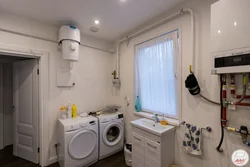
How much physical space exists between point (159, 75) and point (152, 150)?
3.96 feet

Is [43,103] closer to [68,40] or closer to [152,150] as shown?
[68,40]

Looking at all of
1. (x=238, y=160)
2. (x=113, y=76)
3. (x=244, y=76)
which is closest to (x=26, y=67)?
(x=113, y=76)

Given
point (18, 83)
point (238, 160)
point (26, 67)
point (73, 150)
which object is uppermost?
point (26, 67)

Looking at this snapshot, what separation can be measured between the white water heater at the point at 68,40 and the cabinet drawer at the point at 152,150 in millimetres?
1916

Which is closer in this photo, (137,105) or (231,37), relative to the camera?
Result: (231,37)

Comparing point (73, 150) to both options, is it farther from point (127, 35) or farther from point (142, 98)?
point (127, 35)

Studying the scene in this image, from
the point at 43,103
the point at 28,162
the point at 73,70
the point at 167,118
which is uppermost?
the point at 73,70

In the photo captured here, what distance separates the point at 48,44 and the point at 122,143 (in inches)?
100

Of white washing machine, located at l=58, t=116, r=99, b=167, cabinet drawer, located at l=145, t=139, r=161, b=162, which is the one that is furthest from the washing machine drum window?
cabinet drawer, located at l=145, t=139, r=161, b=162

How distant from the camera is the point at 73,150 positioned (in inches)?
80.5

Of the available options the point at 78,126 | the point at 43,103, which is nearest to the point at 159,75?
the point at 78,126

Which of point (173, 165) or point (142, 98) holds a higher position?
point (142, 98)

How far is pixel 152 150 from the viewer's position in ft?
5.80

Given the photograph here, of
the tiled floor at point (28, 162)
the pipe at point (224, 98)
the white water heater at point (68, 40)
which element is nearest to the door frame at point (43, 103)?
the tiled floor at point (28, 162)
